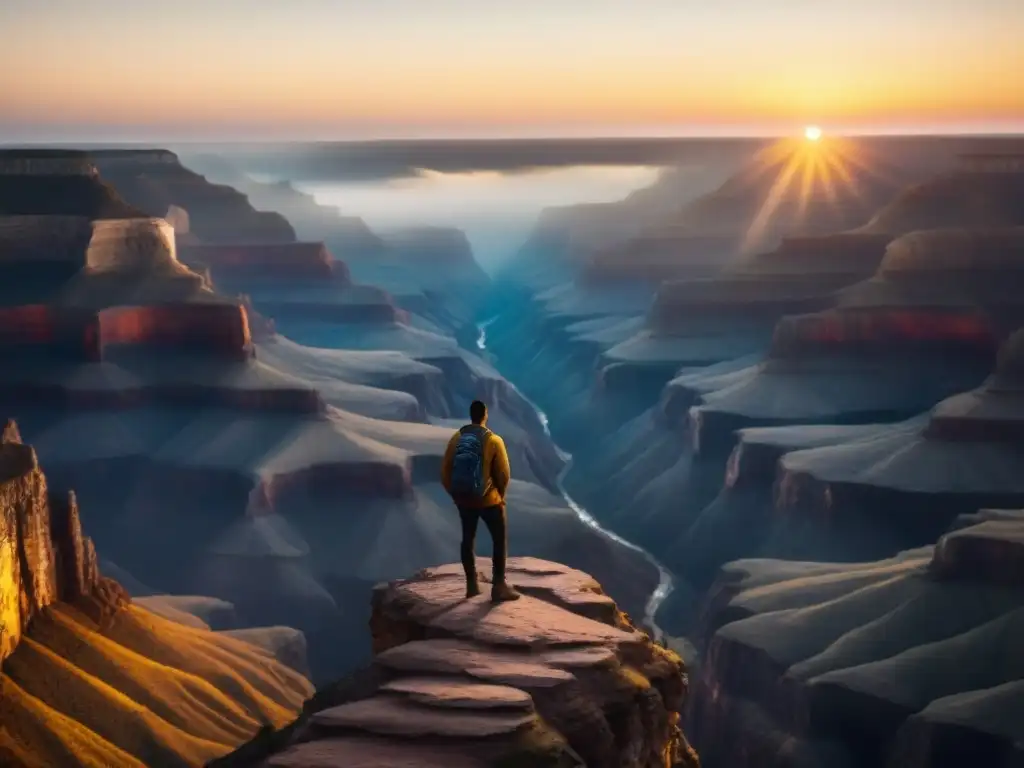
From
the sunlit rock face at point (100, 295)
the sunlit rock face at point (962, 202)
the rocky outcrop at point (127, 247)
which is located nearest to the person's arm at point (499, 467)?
the sunlit rock face at point (100, 295)

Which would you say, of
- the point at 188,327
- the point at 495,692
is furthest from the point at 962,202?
the point at 495,692

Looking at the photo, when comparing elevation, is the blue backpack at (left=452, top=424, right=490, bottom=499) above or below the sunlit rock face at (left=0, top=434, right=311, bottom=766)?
above

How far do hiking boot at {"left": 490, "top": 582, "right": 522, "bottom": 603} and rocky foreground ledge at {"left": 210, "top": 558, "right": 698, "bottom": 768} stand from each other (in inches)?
8.4

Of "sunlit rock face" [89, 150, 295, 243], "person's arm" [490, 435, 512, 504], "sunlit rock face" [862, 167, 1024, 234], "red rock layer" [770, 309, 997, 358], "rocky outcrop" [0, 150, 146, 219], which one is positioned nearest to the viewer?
"person's arm" [490, 435, 512, 504]

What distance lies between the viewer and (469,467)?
28.4 metres

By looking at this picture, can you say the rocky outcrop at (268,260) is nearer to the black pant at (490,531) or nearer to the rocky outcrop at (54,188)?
the rocky outcrop at (54,188)

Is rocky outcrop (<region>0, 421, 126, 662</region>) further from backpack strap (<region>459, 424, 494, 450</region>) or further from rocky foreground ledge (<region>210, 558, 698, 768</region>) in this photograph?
backpack strap (<region>459, 424, 494, 450</region>)

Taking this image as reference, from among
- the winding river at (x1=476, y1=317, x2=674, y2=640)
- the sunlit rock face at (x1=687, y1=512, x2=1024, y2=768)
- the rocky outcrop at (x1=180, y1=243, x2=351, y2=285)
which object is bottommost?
the winding river at (x1=476, y1=317, x2=674, y2=640)

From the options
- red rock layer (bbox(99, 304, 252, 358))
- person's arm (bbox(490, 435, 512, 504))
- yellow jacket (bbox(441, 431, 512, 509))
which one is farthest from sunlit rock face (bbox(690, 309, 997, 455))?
yellow jacket (bbox(441, 431, 512, 509))

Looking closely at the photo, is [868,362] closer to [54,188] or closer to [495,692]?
[54,188]

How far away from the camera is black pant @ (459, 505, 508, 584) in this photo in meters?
29.0

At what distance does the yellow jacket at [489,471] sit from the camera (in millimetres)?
28594

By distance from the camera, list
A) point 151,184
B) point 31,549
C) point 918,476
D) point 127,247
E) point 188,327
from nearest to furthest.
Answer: point 31,549 → point 918,476 → point 188,327 → point 127,247 → point 151,184

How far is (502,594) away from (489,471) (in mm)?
3014
